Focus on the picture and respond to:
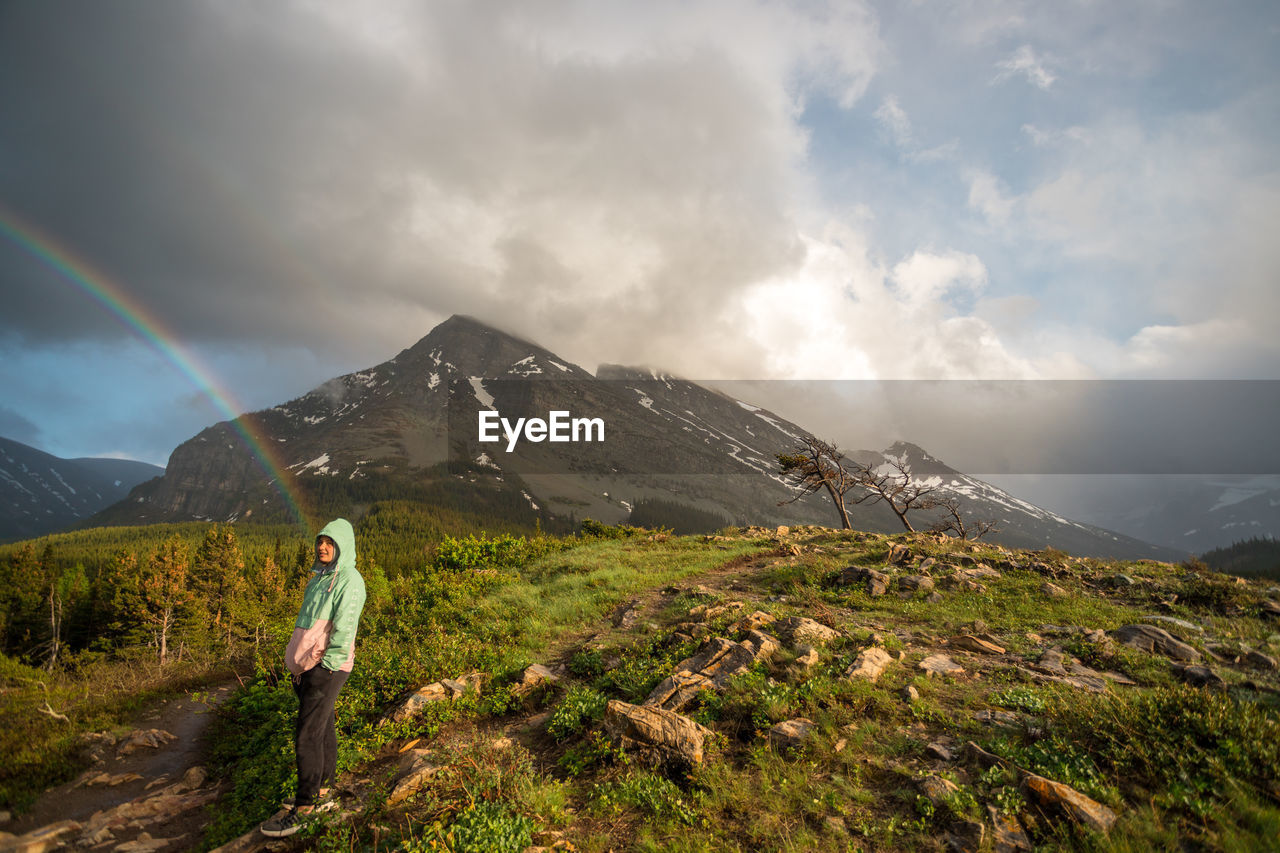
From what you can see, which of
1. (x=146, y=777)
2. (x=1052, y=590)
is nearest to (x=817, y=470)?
(x=1052, y=590)

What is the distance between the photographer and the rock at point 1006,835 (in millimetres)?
4301

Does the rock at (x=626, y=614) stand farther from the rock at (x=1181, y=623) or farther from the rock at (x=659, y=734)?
A: the rock at (x=1181, y=623)

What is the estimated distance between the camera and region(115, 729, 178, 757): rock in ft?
35.1

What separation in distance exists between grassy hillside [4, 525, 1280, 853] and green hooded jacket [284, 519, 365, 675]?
1.81 meters

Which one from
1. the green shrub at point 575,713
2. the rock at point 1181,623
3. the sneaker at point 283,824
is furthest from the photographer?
the rock at point 1181,623

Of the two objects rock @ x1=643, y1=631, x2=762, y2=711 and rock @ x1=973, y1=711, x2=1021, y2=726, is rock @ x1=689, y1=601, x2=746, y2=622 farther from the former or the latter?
rock @ x1=973, y1=711, x2=1021, y2=726

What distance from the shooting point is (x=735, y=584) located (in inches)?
640

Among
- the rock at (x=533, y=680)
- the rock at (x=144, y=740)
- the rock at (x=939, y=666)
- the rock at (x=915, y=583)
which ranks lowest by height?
the rock at (x=144, y=740)

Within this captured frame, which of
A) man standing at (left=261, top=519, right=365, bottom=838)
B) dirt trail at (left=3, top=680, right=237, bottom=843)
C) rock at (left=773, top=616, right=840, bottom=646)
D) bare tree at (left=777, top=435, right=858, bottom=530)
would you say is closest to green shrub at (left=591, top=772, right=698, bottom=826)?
man standing at (left=261, top=519, right=365, bottom=838)

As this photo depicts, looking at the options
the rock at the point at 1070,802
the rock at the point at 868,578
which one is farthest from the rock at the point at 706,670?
the rock at the point at 868,578

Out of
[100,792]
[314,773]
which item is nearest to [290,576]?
[100,792]

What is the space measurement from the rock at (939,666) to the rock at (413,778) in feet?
23.7

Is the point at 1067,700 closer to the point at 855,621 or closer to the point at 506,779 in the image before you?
the point at 855,621

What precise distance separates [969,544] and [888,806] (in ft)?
56.9
